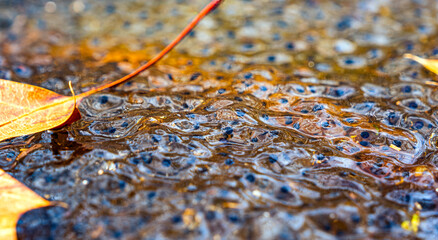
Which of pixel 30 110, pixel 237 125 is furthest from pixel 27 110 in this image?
pixel 237 125

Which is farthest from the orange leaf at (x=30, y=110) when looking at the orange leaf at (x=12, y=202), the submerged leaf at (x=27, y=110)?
the orange leaf at (x=12, y=202)

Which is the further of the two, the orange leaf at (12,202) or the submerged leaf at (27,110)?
the submerged leaf at (27,110)

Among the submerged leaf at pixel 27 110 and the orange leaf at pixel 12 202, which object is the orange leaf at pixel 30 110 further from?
the orange leaf at pixel 12 202

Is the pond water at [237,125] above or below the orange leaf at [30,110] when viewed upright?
below

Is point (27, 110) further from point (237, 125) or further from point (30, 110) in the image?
point (237, 125)

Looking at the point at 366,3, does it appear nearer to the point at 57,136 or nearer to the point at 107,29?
the point at 107,29

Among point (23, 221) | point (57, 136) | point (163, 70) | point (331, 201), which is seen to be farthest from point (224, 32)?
point (23, 221)
